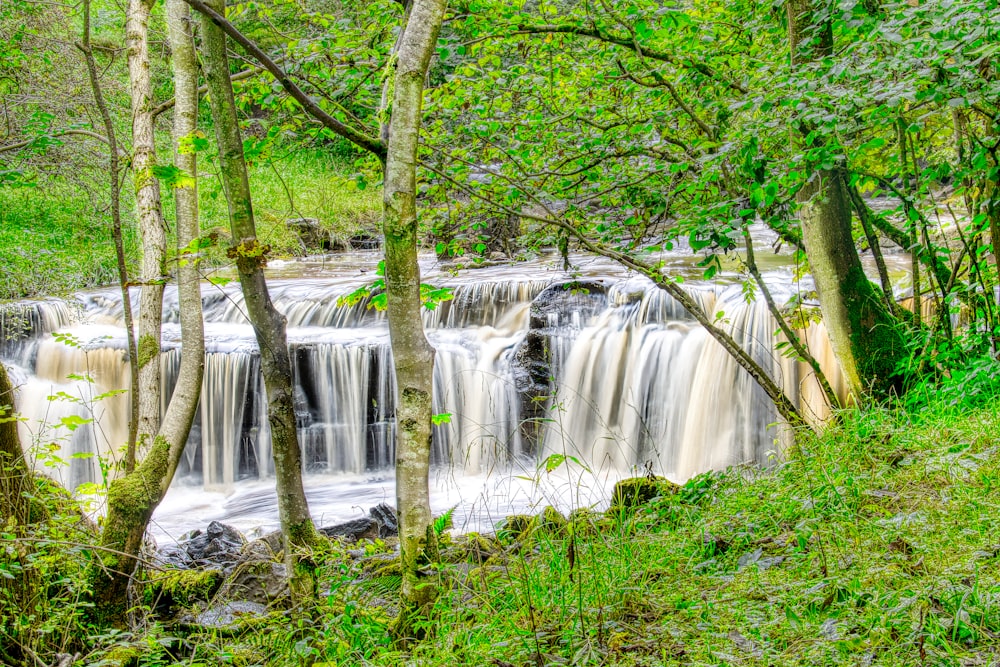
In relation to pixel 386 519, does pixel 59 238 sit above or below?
above

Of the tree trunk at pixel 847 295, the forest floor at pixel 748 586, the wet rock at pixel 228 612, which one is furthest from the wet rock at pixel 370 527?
the tree trunk at pixel 847 295

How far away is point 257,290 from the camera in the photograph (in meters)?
3.06

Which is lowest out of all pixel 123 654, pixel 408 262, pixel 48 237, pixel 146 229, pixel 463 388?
pixel 123 654

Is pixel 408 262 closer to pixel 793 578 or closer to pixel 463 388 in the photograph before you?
pixel 793 578

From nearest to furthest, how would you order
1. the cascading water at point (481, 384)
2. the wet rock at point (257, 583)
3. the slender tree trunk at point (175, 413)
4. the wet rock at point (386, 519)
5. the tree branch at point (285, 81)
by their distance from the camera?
the tree branch at point (285, 81)
the slender tree trunk at point (175, 413)
the wet rock at point (257, 583)
the wet rock at point (386, 519)
the cascading water at point (481, 384)

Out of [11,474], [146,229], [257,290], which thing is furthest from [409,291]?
[146,229]

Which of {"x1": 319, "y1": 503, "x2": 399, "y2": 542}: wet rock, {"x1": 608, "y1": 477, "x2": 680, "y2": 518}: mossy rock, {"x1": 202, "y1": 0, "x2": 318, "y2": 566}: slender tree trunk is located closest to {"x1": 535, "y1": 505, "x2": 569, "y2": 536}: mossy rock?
{"x1": 608, "y1": 477, "x2": 680, "y2": 518}: mossy rock

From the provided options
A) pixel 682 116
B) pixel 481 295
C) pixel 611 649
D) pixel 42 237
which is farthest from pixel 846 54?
pixel 42 237

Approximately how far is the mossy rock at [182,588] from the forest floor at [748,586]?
40 centimetres

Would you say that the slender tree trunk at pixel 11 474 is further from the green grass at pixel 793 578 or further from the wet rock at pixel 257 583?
the green grass at pixel 793 578

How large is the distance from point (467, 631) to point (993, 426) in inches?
114

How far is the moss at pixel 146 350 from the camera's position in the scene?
4.21m

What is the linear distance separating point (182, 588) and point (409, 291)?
274 centimetres

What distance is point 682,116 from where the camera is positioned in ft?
17.7
